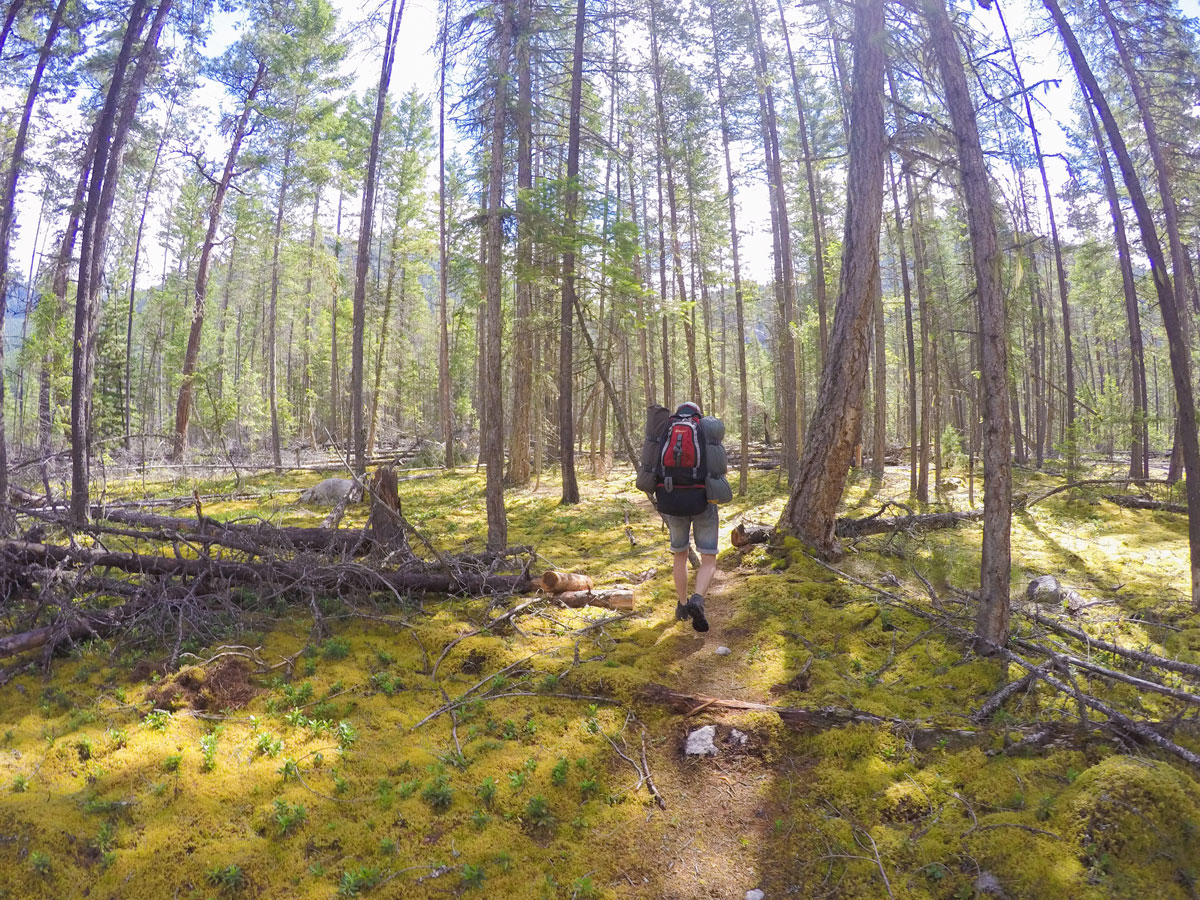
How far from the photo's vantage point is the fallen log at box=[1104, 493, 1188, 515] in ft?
→ 38.0

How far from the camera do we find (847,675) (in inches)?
188

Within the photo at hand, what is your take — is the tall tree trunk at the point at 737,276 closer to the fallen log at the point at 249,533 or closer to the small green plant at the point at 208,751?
the fallen log at the point at 249,533

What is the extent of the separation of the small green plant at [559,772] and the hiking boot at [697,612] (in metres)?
2.13

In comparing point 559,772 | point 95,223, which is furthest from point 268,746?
point 95,223

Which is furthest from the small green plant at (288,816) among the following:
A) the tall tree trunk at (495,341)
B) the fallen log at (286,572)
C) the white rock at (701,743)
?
the tall tree trunk at (495,341)

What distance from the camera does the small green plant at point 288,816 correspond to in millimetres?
3213

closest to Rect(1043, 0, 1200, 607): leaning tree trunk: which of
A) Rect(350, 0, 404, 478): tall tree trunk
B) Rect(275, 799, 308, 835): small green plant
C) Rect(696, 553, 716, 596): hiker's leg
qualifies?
Rect(696, 553, 716, 596): hiker's leg

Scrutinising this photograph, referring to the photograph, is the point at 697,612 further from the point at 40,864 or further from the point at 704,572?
the point at 40,864

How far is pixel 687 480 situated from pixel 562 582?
203 cm

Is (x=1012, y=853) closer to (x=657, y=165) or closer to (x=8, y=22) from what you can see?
(x=8, y=22)

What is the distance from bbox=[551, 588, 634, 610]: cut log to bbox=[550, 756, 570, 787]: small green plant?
2713mm

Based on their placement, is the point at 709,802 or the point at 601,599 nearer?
the point at 709,802

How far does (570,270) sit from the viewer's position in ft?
35.8

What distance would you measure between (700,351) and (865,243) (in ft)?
115
